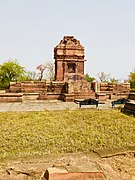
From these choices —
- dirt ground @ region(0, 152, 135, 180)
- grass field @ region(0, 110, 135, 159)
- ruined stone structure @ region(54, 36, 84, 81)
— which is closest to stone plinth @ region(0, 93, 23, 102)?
ruined stone structure @ region(54, 36, 84, 81)

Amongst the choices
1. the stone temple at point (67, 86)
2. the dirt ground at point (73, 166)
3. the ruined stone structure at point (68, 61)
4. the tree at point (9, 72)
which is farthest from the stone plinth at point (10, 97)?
the tree at point (9, 72)

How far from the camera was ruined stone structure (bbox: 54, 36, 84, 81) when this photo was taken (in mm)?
22188

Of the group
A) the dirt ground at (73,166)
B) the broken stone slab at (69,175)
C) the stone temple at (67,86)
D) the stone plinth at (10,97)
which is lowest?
the dirt ground at (73,166)

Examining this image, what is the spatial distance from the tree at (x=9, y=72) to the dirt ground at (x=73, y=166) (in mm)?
38499

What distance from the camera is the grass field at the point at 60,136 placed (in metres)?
4.83

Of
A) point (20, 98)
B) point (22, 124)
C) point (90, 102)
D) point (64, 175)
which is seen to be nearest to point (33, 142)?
point (22, 124)

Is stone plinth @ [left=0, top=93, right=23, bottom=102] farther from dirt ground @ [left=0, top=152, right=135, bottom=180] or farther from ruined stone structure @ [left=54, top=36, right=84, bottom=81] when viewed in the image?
dirt ground @ [left=0, top=152, right=135, bottom=180]

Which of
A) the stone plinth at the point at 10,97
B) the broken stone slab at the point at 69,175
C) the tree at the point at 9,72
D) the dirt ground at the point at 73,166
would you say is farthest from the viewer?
the tree at the point at 9,72

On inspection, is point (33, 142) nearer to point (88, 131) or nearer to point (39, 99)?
point (88, 131)

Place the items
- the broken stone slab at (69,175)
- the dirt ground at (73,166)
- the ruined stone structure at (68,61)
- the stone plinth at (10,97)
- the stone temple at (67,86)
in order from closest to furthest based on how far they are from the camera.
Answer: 1. the broken stone slab at (69,175)
2. the dirt ground at (73,166)
3. the stone plinth at (10,97)
4. the stone temple at (67,86)
5. the ruined stone structure at (68,61)

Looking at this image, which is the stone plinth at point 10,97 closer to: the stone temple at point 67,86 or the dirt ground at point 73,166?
the stone temple at point 67,86

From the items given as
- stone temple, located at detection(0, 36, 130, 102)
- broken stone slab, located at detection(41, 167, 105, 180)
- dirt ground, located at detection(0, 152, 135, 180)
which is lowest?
dirt ground, located at detection(0, 152, 135, 180)

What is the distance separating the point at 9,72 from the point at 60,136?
39211 millimetres

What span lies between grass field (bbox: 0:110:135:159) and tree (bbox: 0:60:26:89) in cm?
3590
